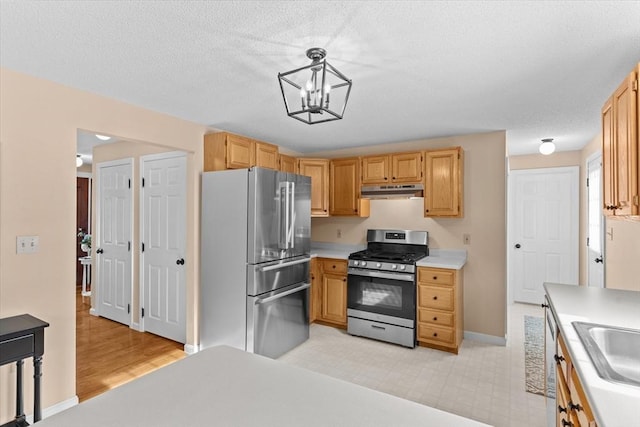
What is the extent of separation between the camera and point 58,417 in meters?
0.84

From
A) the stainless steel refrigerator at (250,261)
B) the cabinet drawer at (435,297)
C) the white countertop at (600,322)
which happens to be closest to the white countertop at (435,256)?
the cabinet drawer at (435,297)

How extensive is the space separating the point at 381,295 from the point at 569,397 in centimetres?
233

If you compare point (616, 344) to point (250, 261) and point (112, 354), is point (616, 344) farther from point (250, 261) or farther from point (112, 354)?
point (112, 354)

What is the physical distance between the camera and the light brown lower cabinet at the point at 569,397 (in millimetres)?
1231

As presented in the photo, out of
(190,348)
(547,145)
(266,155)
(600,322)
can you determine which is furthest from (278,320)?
(547,145)

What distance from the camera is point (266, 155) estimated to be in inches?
159

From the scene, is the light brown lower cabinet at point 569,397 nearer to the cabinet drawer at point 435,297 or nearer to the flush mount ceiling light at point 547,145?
the cabinet drawer at point 435,297

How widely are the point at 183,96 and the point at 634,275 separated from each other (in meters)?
A: 4.08

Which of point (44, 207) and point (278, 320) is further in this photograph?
point (278, 320)

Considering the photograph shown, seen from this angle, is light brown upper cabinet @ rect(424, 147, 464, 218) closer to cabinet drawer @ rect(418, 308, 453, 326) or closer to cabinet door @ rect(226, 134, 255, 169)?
cabinet drawer @ rect(418, 308, 453, 326)

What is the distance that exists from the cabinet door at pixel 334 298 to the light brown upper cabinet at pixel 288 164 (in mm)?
1466

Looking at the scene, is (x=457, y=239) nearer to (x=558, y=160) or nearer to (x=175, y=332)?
(x=558, y=160)

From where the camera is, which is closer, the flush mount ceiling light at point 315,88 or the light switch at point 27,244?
the flush mount ceiling light at point 315,88

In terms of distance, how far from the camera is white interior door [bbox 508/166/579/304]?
4961 mm
